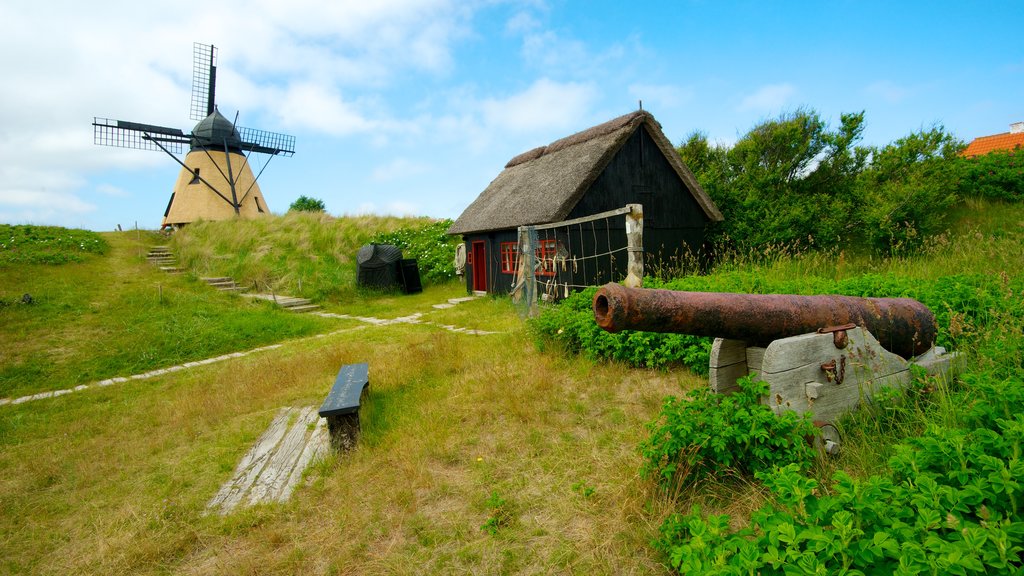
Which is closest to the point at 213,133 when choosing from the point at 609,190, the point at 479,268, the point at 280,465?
the point at 479,268

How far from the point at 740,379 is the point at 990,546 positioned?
1.41m

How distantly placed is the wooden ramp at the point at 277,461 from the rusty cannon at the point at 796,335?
3268 mm

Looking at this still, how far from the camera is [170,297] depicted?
1287 centimetres

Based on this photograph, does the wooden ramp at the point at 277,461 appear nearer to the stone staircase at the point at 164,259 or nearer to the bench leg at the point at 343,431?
the bench leg at the point at 343,431

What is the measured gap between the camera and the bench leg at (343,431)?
14.0 ft

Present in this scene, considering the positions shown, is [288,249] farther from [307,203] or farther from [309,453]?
[307,203]

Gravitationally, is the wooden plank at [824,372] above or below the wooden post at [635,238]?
below

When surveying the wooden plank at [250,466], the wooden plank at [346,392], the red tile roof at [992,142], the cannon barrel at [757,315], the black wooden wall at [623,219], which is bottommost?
the wooden plank at [250,466]

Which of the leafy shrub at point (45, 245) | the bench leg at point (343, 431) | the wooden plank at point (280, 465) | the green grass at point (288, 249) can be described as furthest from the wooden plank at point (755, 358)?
the leafy shrub at point (45, 245)

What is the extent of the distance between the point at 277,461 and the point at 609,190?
949 centimetres

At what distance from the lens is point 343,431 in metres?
4.32

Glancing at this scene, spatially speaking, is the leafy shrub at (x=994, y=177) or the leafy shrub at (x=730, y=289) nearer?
the leafy shrub at (x=730, y=289)

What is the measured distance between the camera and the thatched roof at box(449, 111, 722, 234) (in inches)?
428

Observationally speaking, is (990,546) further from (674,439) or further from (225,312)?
(225,312)
